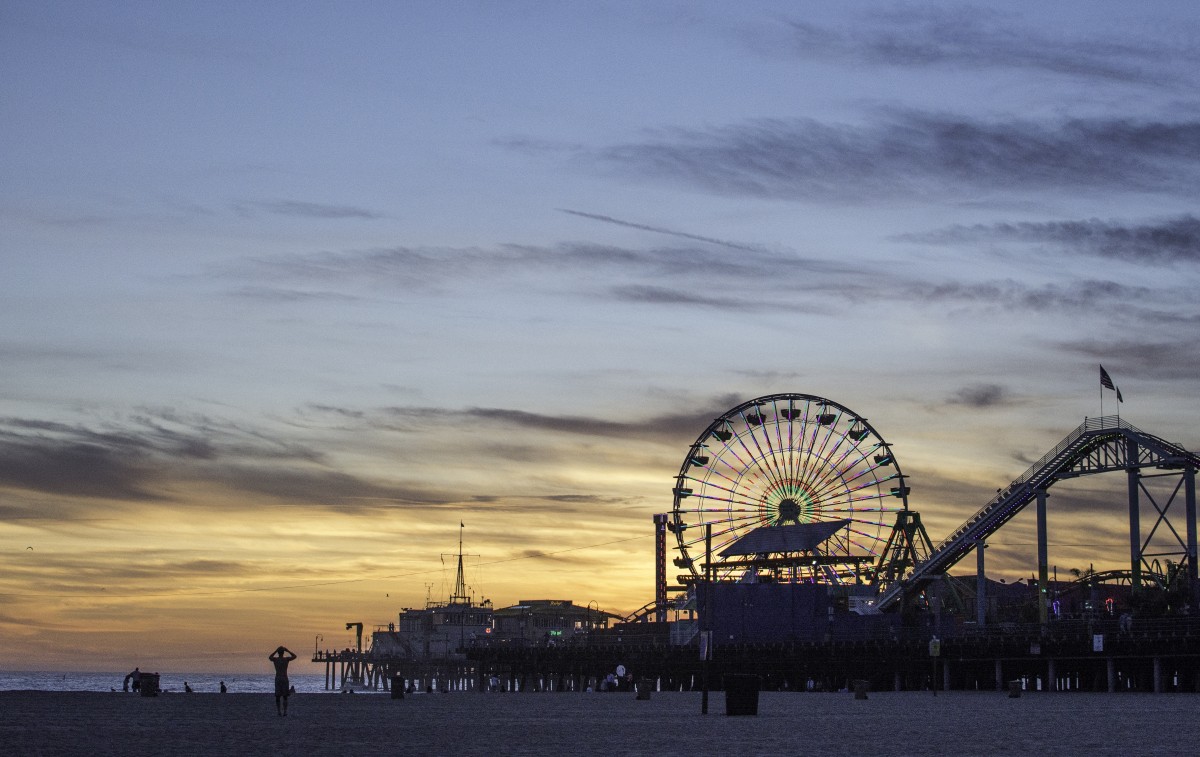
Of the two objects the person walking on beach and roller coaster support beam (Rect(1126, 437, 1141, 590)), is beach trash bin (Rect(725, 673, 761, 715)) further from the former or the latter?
roller coaster support beam (Rect(1126, 437, 1141, 590))

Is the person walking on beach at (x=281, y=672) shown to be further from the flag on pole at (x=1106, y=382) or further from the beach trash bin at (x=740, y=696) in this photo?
the flag on pole at (x=1106, y=382)

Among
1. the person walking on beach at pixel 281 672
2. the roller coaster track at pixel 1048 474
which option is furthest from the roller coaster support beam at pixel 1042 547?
the person walking on beach at pixel 281 672

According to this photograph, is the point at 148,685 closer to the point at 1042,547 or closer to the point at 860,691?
the point at 860,691

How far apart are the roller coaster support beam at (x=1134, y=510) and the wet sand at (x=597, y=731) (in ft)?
131

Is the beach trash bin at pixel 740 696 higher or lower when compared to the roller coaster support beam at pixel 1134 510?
lower

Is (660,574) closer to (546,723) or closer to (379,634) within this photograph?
(379,634)

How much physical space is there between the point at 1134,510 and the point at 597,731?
2479 inches

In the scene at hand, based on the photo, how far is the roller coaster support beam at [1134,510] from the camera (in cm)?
9212

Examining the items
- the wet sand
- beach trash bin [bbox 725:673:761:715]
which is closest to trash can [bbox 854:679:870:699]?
the wet sand

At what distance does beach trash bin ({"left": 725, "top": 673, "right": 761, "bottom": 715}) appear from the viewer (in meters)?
47.3

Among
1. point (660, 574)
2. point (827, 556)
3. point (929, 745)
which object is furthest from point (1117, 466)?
point (929, 745)

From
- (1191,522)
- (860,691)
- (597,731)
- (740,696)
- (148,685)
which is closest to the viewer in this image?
(597,731)

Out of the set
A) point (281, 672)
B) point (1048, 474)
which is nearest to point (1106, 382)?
point (1048, 474)

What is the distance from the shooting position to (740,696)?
156 ft
